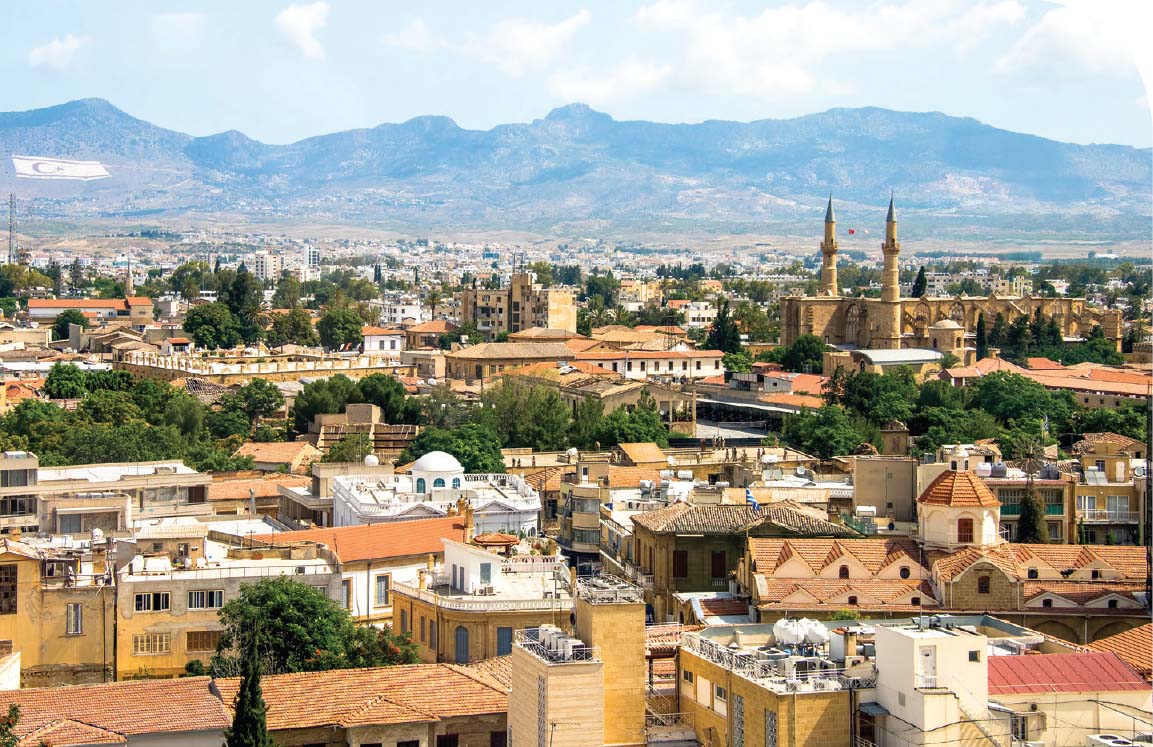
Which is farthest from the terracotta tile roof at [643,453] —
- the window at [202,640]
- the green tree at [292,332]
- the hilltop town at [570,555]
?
the green tree at [292,332]

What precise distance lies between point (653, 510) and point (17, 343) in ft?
98.2

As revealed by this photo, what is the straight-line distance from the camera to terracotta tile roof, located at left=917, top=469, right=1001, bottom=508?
45.2ft

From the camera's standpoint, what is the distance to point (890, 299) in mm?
45531

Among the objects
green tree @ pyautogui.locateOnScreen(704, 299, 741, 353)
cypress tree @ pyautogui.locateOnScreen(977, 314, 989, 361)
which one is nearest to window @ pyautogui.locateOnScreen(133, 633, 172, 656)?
cypress tree @ pyautogui.locateOnScreen(977, 314, 989, 361)

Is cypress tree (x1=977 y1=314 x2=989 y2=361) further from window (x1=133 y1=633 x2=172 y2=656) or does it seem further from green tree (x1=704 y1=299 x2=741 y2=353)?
window (x1=133 y1=633 x2=172 y2=656)

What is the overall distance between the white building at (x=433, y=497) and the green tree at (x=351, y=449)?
4526 mm

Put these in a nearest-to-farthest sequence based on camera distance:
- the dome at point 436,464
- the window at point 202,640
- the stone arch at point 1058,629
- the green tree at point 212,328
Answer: the window at point 202,640 → the stone arch at point 1058,629 → the dome at point 436,464 → the green tree at point 212,328

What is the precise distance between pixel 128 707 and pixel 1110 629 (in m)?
6.27

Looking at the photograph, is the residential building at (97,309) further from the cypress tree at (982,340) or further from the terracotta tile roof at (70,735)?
the terracotta tile roof at (70,735)

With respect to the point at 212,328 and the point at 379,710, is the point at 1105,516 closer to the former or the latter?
the point at 379,710

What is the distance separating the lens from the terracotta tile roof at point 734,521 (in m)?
14.7

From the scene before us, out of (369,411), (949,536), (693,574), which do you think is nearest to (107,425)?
(369,411)

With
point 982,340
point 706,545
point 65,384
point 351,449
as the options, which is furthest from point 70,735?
point 982,340

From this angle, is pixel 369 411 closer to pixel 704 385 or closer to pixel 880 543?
pixel 704 385
